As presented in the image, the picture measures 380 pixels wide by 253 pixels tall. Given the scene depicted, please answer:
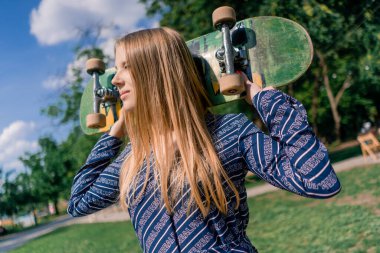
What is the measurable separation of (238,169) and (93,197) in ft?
1.80

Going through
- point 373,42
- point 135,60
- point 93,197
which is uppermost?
point 373,42

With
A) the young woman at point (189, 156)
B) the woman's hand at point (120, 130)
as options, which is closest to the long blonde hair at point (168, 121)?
Answer: the young woman at point (189, 156)

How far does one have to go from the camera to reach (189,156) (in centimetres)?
125

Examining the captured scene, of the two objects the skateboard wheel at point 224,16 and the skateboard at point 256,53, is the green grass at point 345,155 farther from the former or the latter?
the skateboard wheel at point 224,16

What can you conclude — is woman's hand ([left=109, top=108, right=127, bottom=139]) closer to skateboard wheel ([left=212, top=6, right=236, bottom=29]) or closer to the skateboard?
the skateboard

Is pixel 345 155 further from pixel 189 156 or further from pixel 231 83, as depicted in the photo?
pixel 189 156

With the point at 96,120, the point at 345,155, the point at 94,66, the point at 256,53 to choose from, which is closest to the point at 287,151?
the point at 256,53

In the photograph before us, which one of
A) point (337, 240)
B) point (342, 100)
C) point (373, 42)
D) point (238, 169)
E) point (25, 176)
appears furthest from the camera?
point (25, 176)

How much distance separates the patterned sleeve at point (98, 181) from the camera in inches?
56.2

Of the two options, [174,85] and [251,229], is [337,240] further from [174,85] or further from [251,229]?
[174,85]

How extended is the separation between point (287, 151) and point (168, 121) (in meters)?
0.42

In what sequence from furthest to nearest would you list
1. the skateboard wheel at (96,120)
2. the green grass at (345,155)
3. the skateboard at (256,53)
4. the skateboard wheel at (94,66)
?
the green grass at (345,155) < the skateboard wheel at (94,66) < the skateboard wheel at (96,120) < the skateboard at (256,53)

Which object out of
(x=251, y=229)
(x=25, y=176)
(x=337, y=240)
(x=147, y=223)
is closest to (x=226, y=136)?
(x=147, y=223)

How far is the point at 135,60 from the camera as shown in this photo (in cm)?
132
